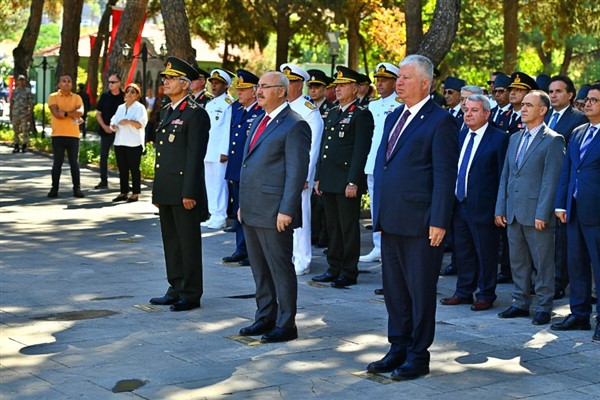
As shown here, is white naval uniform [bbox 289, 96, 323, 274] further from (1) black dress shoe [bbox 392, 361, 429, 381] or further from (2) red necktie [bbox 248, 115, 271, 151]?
(1) black dress shoe [bbox 392, 361, 429, 381]

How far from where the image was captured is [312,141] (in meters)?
11.8

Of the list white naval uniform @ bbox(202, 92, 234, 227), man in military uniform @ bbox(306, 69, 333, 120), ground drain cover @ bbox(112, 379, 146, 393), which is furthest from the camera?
white naval uniform @ bbox(202, 92, 234, 227)

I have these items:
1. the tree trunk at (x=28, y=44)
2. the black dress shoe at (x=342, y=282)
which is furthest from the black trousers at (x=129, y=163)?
the tree trunk at (x=28, y=44)

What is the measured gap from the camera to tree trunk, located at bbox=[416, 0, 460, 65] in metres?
18.1

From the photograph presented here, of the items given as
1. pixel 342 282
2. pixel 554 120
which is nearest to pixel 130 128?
pixel 342 282

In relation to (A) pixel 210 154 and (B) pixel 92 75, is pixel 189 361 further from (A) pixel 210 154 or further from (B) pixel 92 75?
(B) pixel 92 75

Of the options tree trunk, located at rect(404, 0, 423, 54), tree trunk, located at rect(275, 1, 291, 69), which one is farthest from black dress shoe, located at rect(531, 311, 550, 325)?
tree trunk, located at rect(275, 1, 291, 69)

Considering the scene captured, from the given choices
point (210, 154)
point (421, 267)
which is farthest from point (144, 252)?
point (421, 267)

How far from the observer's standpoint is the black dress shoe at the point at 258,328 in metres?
8.87

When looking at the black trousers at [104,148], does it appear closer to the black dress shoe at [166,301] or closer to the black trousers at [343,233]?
the black trousers at [343,233]

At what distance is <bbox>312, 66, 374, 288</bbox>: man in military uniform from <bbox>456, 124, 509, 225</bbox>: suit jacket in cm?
140

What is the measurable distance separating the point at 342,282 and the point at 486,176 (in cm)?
191

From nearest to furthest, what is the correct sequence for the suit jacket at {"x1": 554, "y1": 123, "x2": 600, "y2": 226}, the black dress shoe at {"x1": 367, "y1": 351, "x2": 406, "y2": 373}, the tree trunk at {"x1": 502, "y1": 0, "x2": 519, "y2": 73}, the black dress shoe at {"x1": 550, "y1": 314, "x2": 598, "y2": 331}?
the black dress shoe at {"x1": 367, "y1": 351, "x2": 406, "y2": 373}
the suit jacket at {"x1": 554, "y1": 123, "x2": 600, "y2": 226}
the black dress shoe at {"x1": 550, "y1": 314, "x2": 598, "y2": 331}
the tree trunk at {"x1": 502, "y1": 0, "x2": 519, "y2": 73}

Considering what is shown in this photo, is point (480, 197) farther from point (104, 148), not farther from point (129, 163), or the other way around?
point (104, 148)
